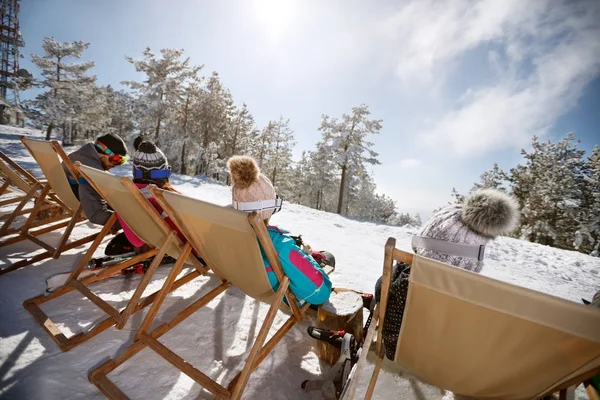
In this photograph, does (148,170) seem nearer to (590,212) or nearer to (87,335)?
(87,335)

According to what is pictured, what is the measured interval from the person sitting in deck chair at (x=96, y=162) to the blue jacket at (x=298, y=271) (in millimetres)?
2504

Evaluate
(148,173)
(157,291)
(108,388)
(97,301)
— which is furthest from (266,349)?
(148,173)

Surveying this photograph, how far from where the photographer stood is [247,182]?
269 cm

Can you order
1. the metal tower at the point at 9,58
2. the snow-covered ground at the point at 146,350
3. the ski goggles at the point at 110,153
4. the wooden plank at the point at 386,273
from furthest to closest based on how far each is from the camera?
the metal tower at the point at 9,58 → the ski goggles at the point at 110,153 → the snow-covered ground at the point at 146,350 → the wooden plank at the point at 386,273

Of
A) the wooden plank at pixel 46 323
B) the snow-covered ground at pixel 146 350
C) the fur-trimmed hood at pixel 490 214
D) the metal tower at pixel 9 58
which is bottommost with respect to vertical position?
the snow-covered ground at pixel 146 350

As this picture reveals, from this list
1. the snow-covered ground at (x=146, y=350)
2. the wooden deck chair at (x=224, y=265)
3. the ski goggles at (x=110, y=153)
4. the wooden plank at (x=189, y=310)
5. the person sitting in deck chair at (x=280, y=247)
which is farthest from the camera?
the ski goggles at (x=110, y=153)

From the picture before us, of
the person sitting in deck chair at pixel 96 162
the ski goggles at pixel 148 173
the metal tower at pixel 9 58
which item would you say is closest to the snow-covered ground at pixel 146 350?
the person sitting in deck chair at pixel 96 162

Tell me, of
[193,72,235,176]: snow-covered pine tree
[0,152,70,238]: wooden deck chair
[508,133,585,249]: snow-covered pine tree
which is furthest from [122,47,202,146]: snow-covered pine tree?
[508,133,585,249]: snow-covered pine tree

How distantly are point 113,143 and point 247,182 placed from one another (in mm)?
2372

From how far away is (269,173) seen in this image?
30578 millimetres

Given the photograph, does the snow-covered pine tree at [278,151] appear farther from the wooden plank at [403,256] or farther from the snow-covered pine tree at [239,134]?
the wooden plank at [403,256]

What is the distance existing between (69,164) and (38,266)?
1.64 metres

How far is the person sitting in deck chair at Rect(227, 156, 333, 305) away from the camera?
195 cm

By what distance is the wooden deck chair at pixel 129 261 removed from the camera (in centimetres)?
211
